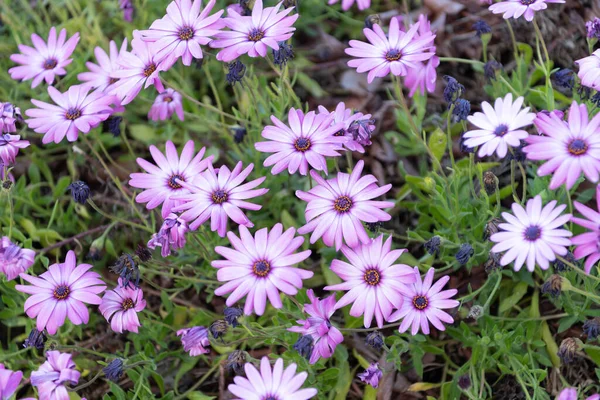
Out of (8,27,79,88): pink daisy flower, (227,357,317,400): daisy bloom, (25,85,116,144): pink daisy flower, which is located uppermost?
(8,27,79,88): pink daisy flower

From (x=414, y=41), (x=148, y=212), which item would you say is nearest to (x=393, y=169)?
(x=414, y=41)

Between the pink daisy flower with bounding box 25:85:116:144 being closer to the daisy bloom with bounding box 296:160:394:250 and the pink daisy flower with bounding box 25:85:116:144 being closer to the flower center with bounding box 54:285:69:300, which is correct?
the flower center with bounding box 54:285:69:300

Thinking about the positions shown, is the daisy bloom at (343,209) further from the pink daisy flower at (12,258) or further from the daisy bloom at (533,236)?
the pink daisy flower at (12,258)

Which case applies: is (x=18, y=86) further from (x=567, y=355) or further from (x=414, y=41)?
(x=567, y=355)

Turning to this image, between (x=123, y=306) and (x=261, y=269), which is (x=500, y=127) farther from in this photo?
(x=123, y=306)

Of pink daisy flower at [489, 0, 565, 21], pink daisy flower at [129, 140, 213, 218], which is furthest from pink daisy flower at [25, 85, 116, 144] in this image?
A: pink daisy flower at [489, 0, 565, 21]
